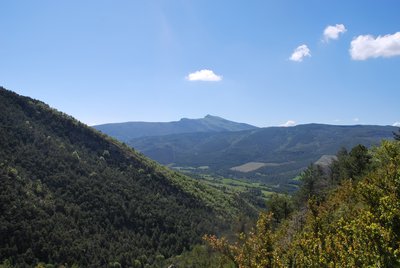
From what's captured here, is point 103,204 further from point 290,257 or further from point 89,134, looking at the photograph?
point 290,257

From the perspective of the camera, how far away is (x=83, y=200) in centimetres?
11119

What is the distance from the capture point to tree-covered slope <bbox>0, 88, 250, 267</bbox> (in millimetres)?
88938

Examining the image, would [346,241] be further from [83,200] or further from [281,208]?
[83,200]

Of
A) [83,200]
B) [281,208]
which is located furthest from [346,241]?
[83,200]

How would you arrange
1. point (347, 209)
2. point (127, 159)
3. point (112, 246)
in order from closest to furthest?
1. point (347, 209)
2. point (112, 246)
3. point (127, 159)

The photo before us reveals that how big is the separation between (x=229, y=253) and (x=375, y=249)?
49.5ft

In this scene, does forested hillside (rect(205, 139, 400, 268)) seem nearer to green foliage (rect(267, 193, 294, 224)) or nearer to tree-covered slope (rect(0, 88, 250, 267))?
green foliage (rect(267, 193, 294, 224))

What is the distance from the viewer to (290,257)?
967 inches

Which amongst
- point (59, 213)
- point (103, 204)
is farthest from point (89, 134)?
point (59, 213)

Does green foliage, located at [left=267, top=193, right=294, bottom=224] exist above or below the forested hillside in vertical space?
below

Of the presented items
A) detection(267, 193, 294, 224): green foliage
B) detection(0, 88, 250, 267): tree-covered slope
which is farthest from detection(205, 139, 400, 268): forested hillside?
detection(0, 88, 250, 267): tree-covered slope

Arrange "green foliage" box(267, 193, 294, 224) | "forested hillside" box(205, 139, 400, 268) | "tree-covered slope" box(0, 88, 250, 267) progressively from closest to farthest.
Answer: "forested hillside" box(205, 139, 400, 268)
"green foliage" box(267, 193, 294, 224)
"tree-covered slope" box(0, 88, 250, 267)

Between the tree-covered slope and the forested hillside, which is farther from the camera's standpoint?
the tree-covered slope

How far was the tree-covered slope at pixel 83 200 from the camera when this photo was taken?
88938mm
